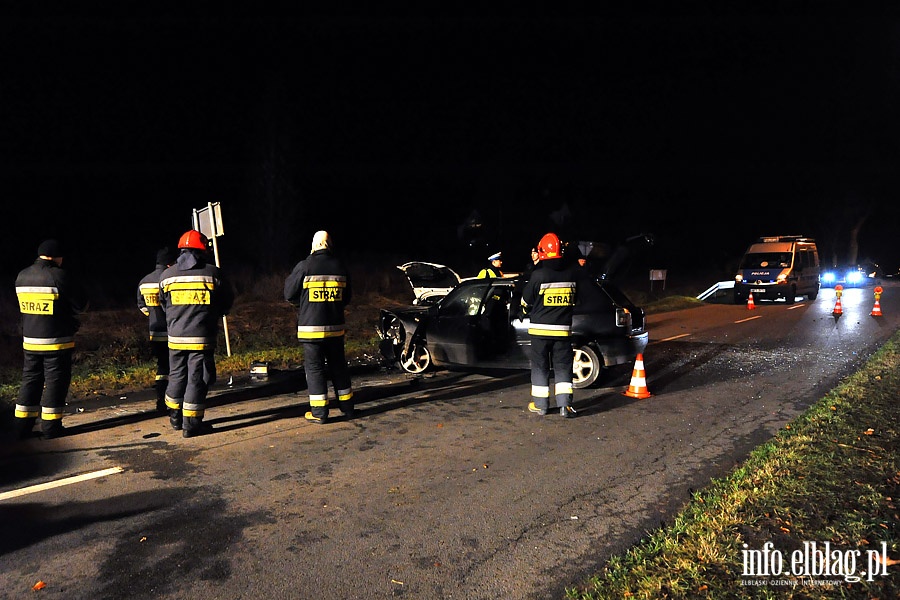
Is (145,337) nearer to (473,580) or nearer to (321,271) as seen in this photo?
(321,271)

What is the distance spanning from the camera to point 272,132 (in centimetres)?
2536

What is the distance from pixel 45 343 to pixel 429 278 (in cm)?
1051

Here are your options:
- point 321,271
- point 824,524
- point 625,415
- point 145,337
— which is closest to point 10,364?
point 145,337

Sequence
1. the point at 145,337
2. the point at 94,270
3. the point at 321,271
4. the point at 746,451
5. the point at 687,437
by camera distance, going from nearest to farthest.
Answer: the point at 746,451 → the point at 687,437 → the point at 321,271 → the point at 145,337 → the point at 94,270

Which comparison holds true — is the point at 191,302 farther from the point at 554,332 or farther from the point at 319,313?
the point at 554,332

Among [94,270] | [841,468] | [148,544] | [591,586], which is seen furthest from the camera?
[94,270]

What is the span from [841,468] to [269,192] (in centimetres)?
2307

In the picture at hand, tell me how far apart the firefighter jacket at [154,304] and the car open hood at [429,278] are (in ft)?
29.4

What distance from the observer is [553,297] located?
6.83m

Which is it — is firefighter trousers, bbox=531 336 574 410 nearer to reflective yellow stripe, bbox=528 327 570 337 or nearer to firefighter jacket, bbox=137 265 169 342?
reflective yellow stripe, bbox=528 327 570 337

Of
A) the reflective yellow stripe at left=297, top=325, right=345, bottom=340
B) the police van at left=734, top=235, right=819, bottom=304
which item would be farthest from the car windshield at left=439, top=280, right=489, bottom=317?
the police van at left=734, top=235, right=819, bottom=304

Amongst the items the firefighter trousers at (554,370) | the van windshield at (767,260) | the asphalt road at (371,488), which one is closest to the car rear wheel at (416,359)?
the asphalt road at (371,488)

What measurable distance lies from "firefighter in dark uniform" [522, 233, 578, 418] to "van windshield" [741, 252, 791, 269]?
54.8ft

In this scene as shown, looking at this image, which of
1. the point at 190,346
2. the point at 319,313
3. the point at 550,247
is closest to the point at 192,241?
the point at 190,346
